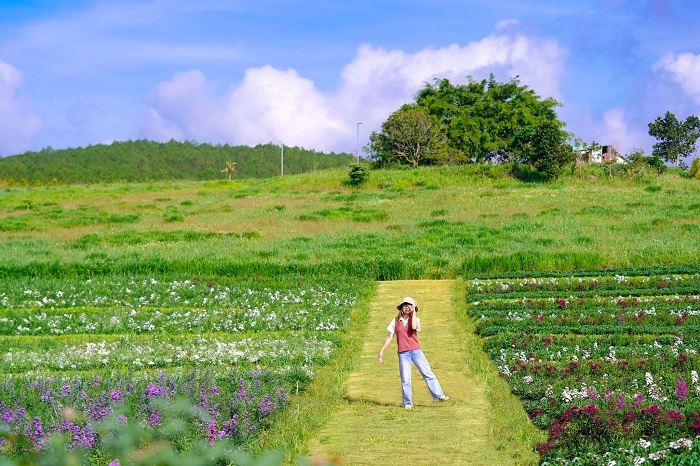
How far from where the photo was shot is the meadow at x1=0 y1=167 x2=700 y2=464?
11812 millimetres

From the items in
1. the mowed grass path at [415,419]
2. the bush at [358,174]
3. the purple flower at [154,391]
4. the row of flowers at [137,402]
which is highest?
Result: the bush at [358,174]

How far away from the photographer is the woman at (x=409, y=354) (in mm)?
12734

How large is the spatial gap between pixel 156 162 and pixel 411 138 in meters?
104

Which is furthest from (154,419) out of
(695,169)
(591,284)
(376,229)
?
(695,169)

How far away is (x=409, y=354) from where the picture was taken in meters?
12.8

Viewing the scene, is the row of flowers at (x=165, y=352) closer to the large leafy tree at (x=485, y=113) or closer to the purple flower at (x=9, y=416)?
the purple flower at (x=9, y=416)

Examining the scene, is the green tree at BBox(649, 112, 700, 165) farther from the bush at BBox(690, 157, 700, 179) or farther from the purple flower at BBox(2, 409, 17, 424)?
the purple flower at BBox(2, 409, 17, 424)

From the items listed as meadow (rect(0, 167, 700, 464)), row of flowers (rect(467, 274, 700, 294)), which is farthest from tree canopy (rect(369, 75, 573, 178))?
row of flowers (rect(467, 274, 700, 294))

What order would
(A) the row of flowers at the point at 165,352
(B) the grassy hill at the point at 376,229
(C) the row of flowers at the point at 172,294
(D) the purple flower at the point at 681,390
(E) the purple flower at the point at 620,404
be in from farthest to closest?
(B) the grassy hill at the point at 376,229
(C) the row of flowers at the point at 172,294
(A) the row of flowers at the point at 165,352
(D) the purple flower at the point at 681,390
(E) the purple flower at the point at 620,404

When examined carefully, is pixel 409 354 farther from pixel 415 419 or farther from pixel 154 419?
pixel 154 419

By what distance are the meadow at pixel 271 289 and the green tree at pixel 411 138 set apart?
25.3 meters

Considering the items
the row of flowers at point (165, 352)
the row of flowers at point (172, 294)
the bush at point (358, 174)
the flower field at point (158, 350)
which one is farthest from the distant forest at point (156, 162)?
the row of flowers at point (165, 352)

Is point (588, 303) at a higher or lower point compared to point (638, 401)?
higher

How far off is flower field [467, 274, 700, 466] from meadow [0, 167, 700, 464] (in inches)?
3.8
